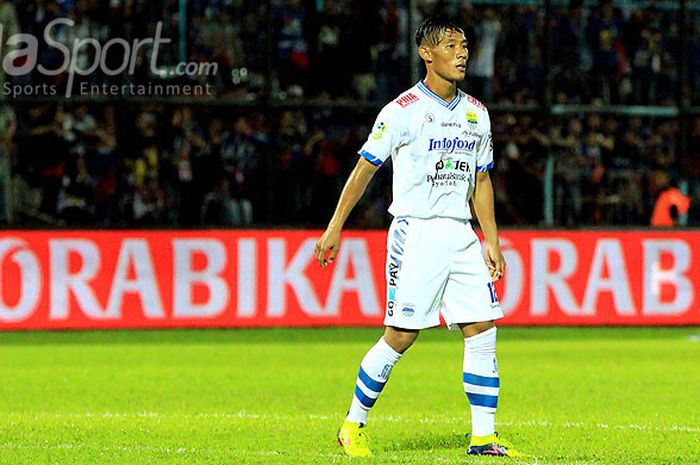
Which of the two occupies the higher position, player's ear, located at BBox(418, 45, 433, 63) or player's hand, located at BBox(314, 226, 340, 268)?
player's ear, located at BBox(418, 45, 433, 63)

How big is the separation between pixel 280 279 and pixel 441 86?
1085cm

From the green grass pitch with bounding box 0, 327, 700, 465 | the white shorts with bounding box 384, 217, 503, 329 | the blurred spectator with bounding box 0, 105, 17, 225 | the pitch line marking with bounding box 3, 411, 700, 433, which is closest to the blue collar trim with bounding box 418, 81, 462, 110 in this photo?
the white shorts with bounding box 384, 217, 503, 329

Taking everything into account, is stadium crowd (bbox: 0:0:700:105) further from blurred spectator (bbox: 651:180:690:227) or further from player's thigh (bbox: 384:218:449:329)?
player's thigh (bbox: 384:218:449:329)

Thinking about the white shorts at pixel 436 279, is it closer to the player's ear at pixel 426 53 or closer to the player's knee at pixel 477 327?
the player's knee at pixel 477 327

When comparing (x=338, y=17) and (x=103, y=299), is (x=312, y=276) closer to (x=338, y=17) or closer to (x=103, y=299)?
(x=103, y=299)

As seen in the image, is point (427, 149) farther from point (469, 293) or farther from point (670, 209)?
point (670, 209)

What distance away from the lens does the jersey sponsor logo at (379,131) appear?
794cm

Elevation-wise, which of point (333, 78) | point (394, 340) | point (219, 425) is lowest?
point (219, 425)

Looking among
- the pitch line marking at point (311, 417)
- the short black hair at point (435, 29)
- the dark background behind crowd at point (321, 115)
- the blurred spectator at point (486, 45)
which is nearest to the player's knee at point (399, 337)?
the short black hair at point (435, 29)

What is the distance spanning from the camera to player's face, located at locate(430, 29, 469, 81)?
791 cm

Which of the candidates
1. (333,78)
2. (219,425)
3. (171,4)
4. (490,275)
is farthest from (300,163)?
(490,275)

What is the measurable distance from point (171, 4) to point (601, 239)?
19.8ft

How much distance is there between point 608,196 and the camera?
21.2 meters
